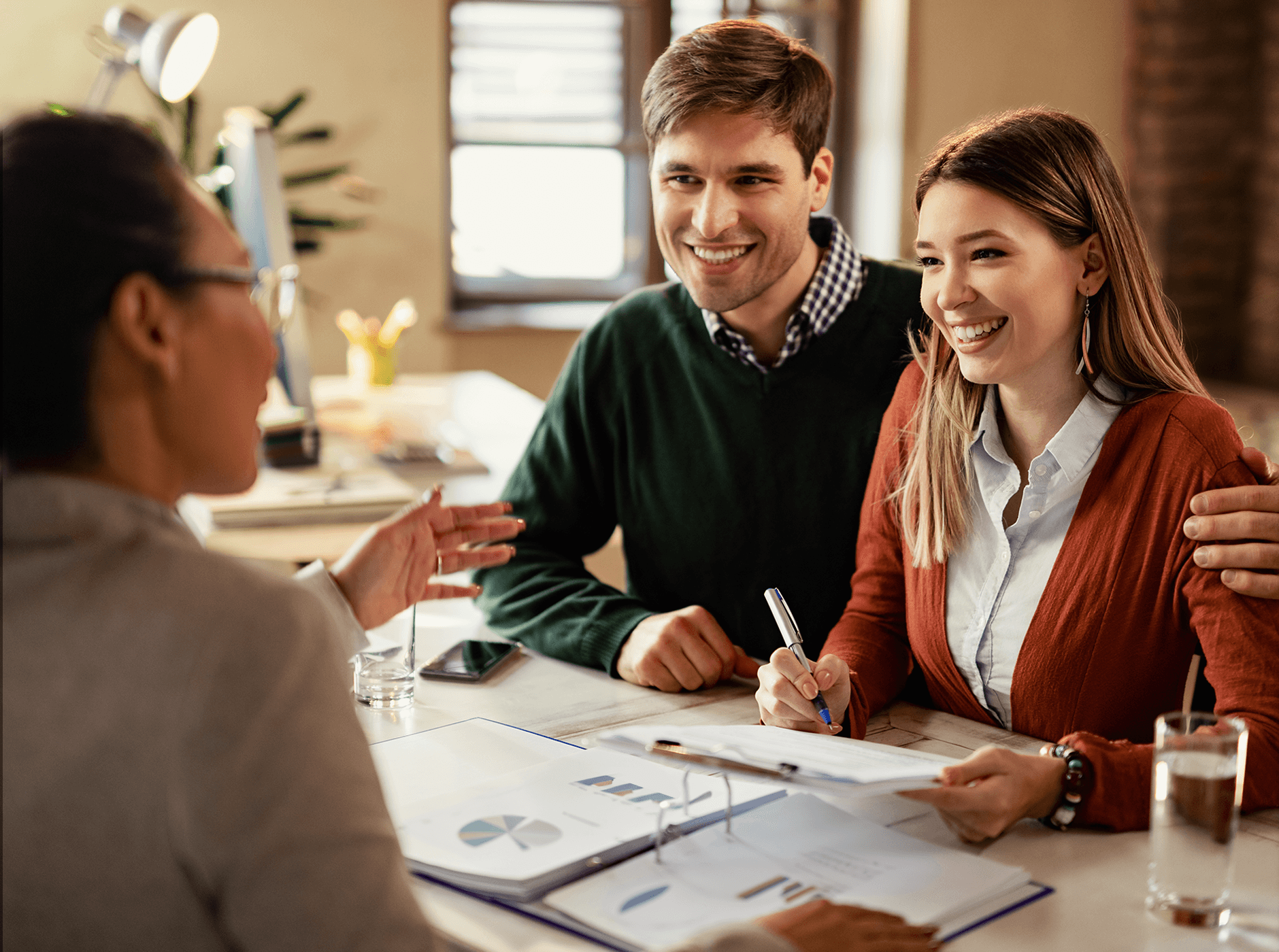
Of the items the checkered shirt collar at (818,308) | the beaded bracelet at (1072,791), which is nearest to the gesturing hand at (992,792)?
the beaded bracelet at (1072,791)

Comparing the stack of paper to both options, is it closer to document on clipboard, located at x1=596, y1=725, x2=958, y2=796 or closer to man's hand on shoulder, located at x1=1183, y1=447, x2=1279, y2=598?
document on clipboard, located at x1=596, y1=725, x2=958, y2=796

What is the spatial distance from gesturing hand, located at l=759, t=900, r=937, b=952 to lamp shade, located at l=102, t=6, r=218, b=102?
2.38 meters

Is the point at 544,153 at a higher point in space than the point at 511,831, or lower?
higher

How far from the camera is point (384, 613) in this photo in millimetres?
1216

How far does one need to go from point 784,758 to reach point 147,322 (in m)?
0.58

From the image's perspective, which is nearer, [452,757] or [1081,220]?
[452,757]

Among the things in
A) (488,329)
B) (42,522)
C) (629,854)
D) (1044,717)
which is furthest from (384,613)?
(488,329)

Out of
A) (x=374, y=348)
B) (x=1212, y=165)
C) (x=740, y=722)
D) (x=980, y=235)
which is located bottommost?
(x=740, y=722)

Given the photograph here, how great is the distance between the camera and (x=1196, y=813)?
909 mm

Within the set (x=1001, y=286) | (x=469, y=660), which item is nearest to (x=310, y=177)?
(x=469, y=660)

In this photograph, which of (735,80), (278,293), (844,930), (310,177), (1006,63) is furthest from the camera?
(1006,63)

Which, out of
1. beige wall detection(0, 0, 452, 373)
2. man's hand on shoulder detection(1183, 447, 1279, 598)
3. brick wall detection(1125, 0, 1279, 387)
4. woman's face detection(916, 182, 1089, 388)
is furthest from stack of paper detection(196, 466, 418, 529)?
brick wall detection(1125, 0, 1279, 387)

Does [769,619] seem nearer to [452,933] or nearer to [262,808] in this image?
[452,933]

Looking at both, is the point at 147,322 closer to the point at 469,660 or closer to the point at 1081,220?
the point at 469,660
